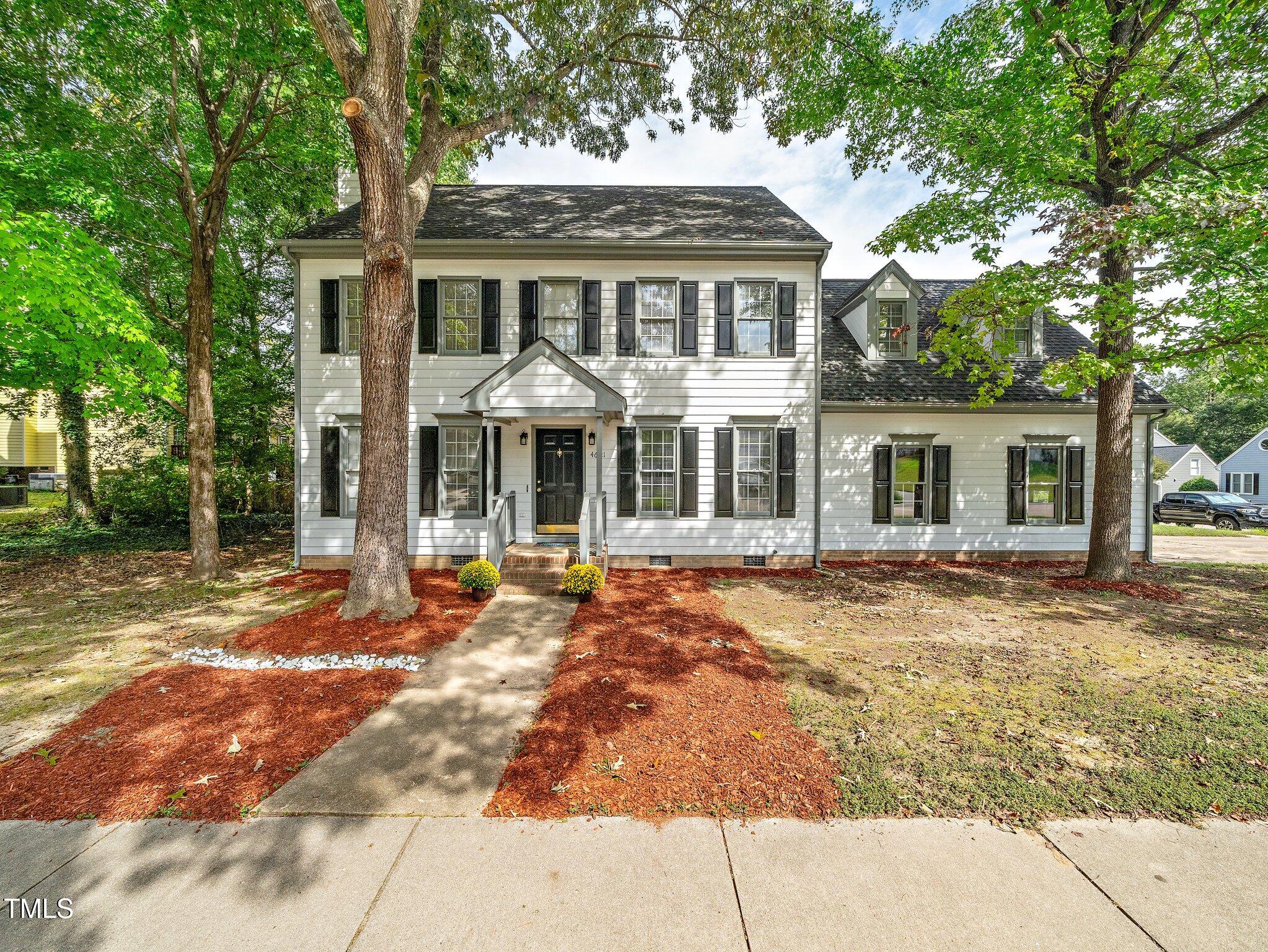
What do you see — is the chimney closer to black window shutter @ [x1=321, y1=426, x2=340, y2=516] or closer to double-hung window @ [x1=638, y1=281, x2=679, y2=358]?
black window shutter @ [x1=321, y1=426, x2=340, y2=516]

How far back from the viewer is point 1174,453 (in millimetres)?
37375

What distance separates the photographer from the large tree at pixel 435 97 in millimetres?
6117

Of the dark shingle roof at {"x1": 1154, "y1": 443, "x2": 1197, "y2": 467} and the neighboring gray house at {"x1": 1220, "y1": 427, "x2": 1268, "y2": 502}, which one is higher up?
the dark shingle roof at {"x1": 1154, "y1": 443, "x2": 1197, "y2": 467}

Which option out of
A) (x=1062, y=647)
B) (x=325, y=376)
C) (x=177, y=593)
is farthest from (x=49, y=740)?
(x=1062, y=647)

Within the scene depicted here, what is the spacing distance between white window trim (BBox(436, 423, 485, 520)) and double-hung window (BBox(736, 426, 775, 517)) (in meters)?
5.41

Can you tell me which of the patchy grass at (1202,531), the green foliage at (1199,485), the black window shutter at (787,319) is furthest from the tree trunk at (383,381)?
the green foliage at (1199,485)

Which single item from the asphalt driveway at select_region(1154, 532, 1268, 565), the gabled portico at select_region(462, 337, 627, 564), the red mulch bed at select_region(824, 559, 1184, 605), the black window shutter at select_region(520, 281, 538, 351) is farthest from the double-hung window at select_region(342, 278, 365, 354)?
the asphalt driveway at select_region(1154, 532, 1268, 565)

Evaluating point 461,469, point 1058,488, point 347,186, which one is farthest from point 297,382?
point 1058,488

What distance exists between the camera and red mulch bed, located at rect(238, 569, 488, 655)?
5.56 meters

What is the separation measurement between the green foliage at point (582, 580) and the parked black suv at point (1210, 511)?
2553 cm

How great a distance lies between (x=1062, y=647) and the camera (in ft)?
18.8

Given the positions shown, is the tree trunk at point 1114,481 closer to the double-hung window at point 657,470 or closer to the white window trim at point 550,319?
the double-hung window at point 657,470

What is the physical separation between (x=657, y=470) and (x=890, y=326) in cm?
686

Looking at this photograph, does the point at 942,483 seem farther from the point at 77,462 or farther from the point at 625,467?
the point at 77,462
